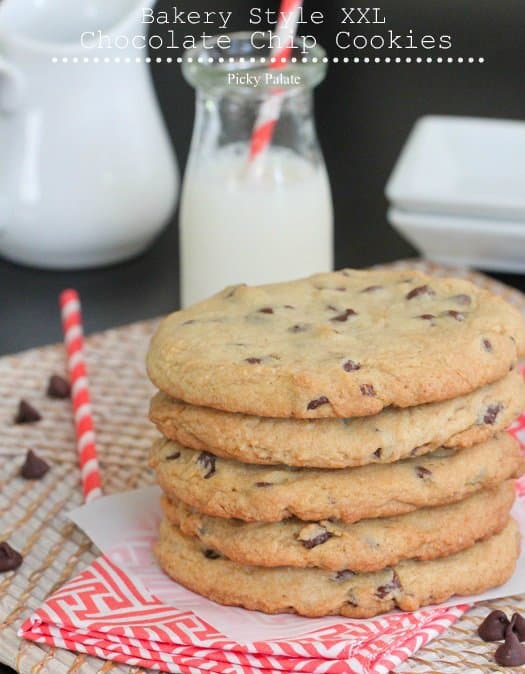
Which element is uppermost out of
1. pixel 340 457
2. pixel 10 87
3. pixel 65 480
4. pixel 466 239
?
A: pixel 10 87

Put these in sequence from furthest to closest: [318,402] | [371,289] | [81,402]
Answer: [81,402], [371,289], [318,402]

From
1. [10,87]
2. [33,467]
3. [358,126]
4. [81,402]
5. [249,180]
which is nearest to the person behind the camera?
[33,467]

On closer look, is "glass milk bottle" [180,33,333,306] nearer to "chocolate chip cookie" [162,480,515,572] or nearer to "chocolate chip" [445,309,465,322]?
"chocolate chip" [445,309,465,322]

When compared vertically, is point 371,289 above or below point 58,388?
above

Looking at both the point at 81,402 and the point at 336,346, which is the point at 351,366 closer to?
the point at 336,346

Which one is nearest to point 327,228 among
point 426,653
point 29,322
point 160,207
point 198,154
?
point 198,154

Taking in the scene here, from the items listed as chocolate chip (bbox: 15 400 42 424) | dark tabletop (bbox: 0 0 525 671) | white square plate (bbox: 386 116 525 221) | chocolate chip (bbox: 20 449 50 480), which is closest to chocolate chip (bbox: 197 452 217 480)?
chocolate chip (bbox: 20 449 50 480)

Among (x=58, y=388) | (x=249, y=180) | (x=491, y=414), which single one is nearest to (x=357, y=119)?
(x=249, y=180)
